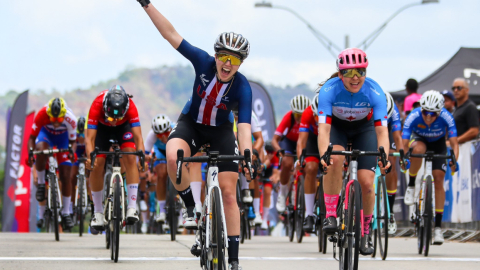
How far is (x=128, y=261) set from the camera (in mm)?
8766

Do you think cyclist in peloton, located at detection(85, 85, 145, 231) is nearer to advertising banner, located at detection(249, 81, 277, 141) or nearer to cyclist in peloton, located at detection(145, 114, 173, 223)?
cyclist in peloton, located at detection(145, 114, 173, 223)

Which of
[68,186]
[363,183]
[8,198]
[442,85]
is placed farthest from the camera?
[8,198]

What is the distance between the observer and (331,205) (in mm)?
7586

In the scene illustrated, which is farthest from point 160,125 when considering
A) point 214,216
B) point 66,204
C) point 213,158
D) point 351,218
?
point 214,216

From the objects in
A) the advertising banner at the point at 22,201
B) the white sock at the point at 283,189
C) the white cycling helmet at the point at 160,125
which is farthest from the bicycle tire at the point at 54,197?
the advertising banner at the point at 22,201

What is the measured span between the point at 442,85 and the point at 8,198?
16217 mm

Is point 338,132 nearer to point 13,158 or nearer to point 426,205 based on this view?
point 426,205

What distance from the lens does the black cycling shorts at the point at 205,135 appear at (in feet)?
23.1

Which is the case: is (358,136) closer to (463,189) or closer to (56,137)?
(463,189)

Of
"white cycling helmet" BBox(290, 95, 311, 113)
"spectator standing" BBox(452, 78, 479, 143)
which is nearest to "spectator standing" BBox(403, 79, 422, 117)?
"spectator standing" BBox(452, 78, 479, 143)

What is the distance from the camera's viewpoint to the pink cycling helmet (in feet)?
24.5

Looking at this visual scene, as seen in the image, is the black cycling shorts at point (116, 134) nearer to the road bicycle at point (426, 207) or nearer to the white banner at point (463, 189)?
the road bicycle at point (426, 207)

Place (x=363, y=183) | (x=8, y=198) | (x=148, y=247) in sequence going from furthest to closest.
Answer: (x=8, y=198)
(x=148, y=247)
(x=363, y=183)

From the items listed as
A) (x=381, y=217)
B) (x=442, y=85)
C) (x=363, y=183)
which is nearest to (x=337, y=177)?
(x=363, y=183)
